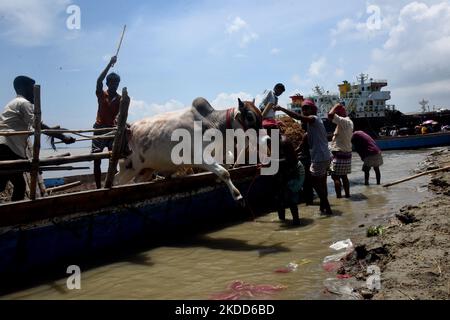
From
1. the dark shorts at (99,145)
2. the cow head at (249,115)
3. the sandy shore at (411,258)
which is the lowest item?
the sandy shore at (411,258)

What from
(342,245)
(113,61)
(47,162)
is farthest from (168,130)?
(342,245)

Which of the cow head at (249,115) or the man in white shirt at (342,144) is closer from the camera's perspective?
the cow head at (249,115)

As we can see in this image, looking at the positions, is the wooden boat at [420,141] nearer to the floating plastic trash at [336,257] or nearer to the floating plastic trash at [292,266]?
the floating plastic trash at [336,257]

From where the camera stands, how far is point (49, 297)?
4.82m

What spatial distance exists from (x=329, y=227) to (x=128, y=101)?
3.99 metres

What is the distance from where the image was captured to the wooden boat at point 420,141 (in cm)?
3384

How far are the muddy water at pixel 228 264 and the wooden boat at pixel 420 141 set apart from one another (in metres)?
27.6

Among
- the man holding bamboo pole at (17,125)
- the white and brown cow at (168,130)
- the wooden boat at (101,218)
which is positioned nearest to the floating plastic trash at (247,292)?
the wooden boat at (101,218)

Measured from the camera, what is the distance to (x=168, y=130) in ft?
24.1

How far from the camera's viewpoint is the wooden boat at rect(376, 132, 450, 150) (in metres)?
33.8

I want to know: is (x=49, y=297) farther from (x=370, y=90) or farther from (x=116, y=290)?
(x=370, y=90)

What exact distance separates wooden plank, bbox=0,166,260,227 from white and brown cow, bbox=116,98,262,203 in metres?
0.43

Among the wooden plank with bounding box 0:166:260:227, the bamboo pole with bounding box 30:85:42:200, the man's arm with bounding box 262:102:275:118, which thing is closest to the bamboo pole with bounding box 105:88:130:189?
the wooden plank with bounding box 0:166:260:227

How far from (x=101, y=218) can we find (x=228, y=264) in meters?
1.96
